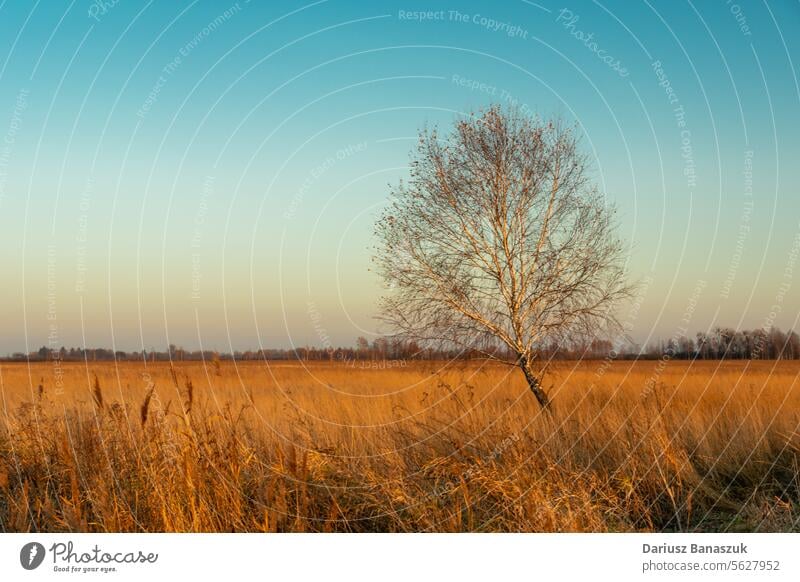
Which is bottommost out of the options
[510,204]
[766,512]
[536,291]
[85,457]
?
[766,512]

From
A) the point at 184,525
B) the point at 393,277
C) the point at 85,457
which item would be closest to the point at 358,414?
the point at 393,277

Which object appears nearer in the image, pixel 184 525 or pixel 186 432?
pixel 184 525

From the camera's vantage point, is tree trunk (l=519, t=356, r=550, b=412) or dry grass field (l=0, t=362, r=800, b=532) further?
tree trunk (l=519, t=356, r=550, b=412)

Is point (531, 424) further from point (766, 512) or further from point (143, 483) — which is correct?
point (143, 483)

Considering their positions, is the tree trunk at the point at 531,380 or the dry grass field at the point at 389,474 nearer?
the dry grass field at the point at 389,474

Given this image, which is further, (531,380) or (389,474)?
(531,380)

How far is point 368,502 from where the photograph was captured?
6984mm

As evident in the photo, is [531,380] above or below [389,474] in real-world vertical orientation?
above
